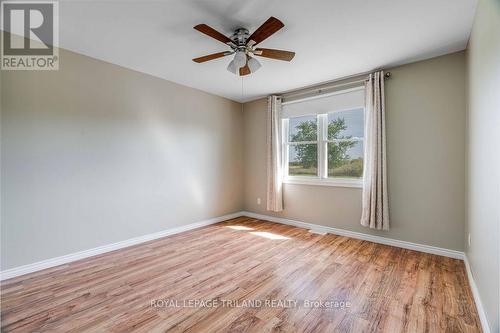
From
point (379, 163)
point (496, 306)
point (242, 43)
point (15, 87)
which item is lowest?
point (496, 306)

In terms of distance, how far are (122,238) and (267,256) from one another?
201cm

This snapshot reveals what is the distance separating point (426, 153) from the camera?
2.89 meters

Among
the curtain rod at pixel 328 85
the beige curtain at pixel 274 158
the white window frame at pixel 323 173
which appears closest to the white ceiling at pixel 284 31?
the curtain rod at pixel 328 85

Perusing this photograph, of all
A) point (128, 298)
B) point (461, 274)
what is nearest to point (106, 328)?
point (128, 298)

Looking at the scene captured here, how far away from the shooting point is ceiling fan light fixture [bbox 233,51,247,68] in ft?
7.56

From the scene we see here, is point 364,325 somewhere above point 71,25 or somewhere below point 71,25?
below

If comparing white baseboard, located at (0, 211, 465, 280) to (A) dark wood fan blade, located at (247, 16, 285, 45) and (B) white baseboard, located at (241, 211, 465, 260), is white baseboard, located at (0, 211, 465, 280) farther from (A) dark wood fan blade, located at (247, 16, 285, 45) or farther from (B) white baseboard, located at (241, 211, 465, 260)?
(A) dark wood fan blade, located at (247, 16, 285, 45)

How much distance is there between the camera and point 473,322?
1646mm

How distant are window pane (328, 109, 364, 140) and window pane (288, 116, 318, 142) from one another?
28cm

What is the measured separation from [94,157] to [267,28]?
255cm

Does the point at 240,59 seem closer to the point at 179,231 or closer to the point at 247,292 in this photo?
the point at 247,292

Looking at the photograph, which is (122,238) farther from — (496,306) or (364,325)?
(496,306)

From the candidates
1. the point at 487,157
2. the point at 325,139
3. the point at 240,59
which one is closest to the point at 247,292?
the point at 487,157

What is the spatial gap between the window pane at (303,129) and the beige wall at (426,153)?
117 centimetres
